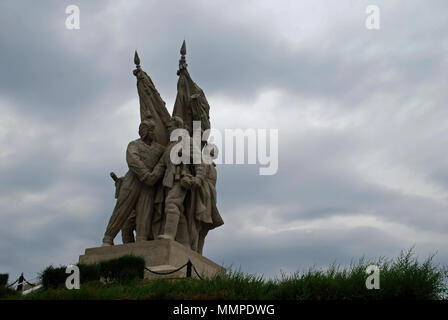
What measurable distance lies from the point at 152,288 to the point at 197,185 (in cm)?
379

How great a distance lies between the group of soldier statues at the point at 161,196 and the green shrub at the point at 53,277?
2952mm

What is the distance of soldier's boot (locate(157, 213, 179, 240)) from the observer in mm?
12130

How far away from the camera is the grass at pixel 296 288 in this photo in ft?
28.1

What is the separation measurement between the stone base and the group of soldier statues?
0.46 meters

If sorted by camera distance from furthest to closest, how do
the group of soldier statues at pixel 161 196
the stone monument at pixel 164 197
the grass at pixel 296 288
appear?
1. the group of soldier statues at pixel 161 196
2. the stone monument at pixel 164 197
3. the grass at pixel 296 288

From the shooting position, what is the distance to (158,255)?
37.9 ft

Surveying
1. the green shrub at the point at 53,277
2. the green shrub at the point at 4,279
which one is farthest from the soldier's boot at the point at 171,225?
the green shrub at the point at 4,279

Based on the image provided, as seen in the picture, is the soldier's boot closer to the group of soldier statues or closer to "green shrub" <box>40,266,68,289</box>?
the group of soldier statues

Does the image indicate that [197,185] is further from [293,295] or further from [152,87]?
[293,295]

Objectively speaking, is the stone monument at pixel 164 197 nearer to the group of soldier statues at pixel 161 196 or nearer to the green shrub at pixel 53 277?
the group of soldier statues at pixel 161 196

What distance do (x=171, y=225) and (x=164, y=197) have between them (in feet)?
3.07

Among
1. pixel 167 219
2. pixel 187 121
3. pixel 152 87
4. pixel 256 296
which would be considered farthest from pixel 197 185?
pixel 256 296

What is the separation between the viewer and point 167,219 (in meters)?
12.3
